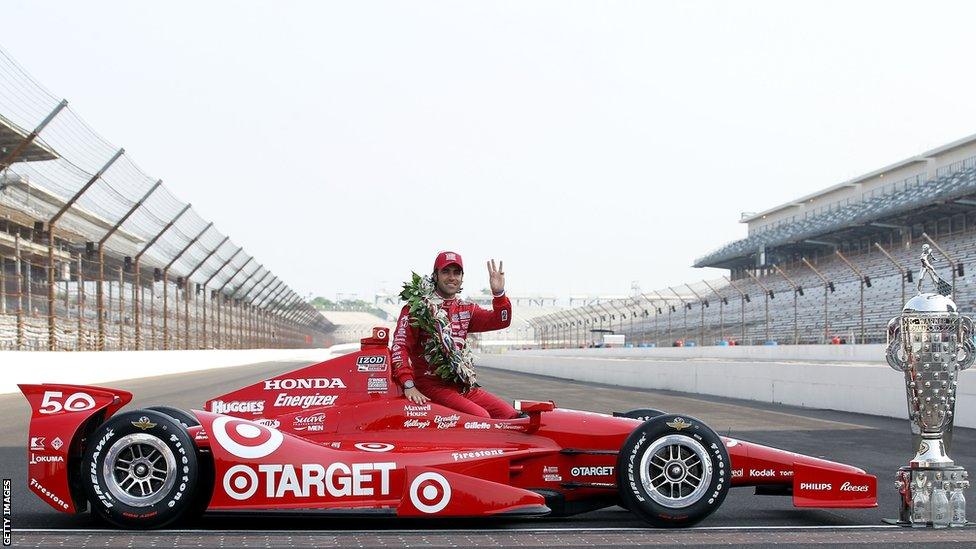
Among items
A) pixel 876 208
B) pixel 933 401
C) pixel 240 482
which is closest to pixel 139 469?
pixel 240 482

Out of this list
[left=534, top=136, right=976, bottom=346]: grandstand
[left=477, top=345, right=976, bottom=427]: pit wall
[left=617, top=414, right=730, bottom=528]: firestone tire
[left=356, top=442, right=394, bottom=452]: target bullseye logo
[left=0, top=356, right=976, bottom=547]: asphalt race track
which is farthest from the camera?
[left=534, top=136, right=976, bottom=346]: grandstand

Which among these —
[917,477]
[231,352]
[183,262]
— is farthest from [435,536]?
[231,352]

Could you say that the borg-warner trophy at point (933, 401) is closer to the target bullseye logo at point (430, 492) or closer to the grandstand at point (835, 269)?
the target bullseye logo at point (430, 492)

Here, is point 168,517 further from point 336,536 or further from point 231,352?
point 231,352

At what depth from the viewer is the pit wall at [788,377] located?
16312mm

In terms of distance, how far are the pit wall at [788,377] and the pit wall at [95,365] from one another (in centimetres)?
1034

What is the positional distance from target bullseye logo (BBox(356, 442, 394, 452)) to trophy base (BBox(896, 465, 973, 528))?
2770mm

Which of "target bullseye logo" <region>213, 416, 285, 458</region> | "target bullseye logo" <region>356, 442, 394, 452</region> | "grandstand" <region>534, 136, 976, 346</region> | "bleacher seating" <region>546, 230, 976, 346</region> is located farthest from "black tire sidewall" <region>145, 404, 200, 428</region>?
"grandstand" <region>534, 136, 976, 346</region>

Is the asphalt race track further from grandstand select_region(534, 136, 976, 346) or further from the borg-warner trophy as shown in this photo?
grandstand select_region(534, 136, 976, 346)

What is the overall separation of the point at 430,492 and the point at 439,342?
103 cm

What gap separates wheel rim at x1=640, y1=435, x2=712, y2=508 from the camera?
19.3 ft

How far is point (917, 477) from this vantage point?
5.90 metres

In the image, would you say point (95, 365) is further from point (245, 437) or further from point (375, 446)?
point (375, 446)

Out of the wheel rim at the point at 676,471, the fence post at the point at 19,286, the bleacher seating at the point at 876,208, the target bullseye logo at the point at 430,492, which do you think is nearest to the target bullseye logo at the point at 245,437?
the target bullseye logo at the point at 430,492
